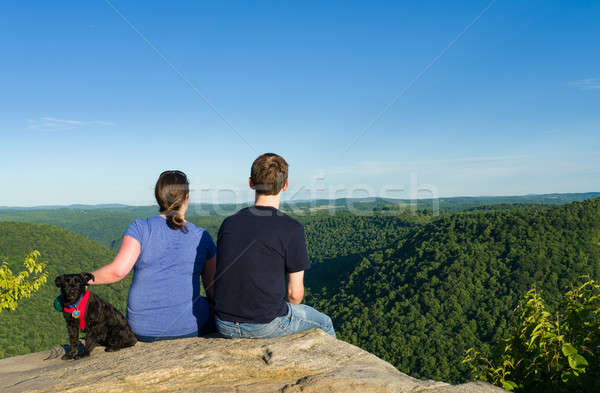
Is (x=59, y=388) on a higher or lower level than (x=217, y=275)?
lower

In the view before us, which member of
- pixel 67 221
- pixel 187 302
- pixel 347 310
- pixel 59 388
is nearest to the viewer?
pixel 59 388

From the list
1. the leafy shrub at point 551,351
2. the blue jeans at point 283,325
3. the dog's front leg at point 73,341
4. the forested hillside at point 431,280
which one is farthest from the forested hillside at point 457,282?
the dog's front leg at point 73,341

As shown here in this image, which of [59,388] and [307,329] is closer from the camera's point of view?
[59,388]

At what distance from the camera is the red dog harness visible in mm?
3978

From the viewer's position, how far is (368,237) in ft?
385

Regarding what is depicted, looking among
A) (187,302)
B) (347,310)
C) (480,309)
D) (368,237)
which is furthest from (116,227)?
(187,302)

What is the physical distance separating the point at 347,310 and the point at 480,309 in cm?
2205

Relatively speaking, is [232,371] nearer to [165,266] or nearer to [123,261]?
[165,266]

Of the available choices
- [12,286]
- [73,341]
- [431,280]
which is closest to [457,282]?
[431,280]

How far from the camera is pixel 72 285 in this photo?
12.8 ft

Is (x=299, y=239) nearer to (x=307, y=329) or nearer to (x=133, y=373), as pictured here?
(x=307, y=329)

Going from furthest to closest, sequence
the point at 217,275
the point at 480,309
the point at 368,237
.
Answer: the point at 368,237 → the point at 480,309 → the point at 217,275

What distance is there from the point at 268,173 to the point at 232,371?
191 cm

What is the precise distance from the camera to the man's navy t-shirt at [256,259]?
3621mm
